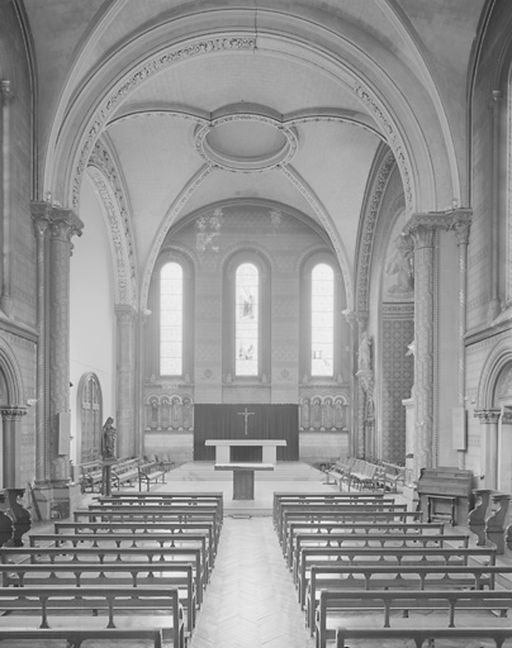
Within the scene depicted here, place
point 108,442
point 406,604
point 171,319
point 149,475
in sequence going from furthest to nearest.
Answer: point 171,319, point 149,475, point 108,442, point 406,604

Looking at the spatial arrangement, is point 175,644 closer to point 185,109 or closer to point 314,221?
point 185,109

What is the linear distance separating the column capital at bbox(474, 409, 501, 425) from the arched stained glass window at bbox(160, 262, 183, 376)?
1847 cm

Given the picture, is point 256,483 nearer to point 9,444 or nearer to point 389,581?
point 9,444

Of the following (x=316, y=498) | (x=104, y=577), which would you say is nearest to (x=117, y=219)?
(x=316, y=498)

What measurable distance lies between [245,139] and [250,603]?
1903 centimetres

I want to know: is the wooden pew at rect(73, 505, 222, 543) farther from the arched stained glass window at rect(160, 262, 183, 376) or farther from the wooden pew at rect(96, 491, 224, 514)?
the arched stained glass window at rect(160, 262, 183, 376)

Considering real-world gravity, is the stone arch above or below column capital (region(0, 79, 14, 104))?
below

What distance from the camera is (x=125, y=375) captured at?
2847 centimetres

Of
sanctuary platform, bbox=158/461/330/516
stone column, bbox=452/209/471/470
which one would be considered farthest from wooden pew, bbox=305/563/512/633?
sanctuary platform, bbox=158/461/330/516

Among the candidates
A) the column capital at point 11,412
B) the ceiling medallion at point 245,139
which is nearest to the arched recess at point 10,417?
the column capital at point 11,412

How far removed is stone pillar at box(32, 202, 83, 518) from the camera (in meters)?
15.6

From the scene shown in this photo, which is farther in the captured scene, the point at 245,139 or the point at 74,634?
the point at 245,139

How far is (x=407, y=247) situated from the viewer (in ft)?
70.9

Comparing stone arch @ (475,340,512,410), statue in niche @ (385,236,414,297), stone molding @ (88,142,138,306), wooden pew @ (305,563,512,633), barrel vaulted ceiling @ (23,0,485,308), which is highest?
barrel vaulted ceiling @ (23,0,485,308)
